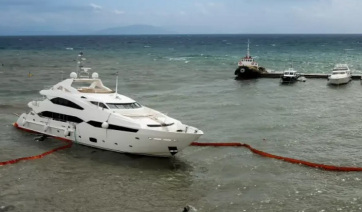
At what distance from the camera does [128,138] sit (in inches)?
1053

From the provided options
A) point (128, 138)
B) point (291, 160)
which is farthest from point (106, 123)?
point (291, 160)

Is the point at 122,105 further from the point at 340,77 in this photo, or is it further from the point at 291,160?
the point at 340,77

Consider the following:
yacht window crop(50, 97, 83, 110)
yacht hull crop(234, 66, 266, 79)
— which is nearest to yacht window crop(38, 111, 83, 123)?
yacht window crop(50, 97, 83, 110)

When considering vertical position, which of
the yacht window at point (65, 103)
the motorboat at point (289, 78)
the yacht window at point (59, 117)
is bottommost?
the yacht window at point (59, 117)

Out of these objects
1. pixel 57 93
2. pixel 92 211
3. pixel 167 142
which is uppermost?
pixel 57 93

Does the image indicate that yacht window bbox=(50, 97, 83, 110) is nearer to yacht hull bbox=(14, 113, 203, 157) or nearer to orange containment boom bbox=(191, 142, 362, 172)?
yacht hull bbox=(14, 113, 203, 157)

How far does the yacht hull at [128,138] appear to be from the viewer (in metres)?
25.9

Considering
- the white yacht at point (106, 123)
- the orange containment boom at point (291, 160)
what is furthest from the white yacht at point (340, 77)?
the white yacht at point (106, 123)

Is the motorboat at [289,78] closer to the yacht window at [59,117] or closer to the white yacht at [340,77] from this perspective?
the white yacht at [340,77]

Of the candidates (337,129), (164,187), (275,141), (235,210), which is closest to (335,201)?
(235,210)

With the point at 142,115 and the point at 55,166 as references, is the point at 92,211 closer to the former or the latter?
the point at 55,166

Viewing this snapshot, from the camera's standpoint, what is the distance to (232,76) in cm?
7888

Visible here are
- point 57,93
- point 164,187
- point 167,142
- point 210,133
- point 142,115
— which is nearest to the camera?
point 164,187

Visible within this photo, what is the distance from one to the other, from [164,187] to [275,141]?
11628 mm
